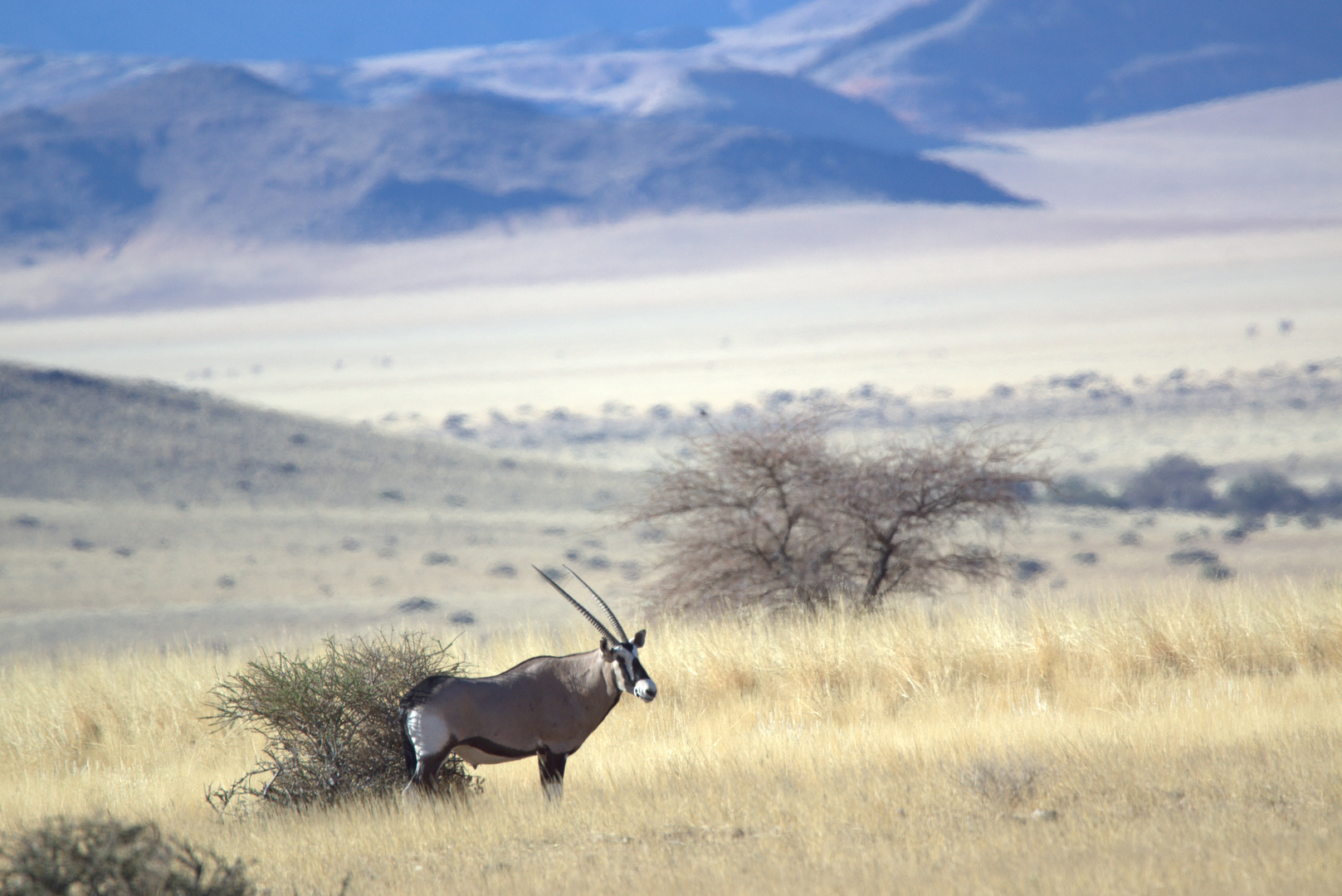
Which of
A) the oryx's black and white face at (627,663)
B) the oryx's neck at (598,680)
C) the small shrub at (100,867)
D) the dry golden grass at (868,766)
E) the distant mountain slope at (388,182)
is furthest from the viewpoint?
the distant mountain slope at (388,182)

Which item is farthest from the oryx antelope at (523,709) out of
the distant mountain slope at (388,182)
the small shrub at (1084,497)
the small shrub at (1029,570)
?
the distant mountain slope at (388,182)

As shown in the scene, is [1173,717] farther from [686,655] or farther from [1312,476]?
[1312,476]

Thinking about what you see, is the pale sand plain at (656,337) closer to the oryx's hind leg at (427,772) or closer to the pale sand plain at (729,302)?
the pale sand plain at (729,302)

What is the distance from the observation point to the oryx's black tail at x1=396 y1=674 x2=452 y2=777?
23.7ft

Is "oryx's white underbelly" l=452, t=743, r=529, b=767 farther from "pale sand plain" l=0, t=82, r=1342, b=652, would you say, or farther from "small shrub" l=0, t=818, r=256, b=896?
"pale sand plain" l=0, t=82, r=1342, b=652

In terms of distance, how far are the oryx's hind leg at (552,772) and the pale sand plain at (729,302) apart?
74.1 m

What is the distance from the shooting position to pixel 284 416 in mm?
55781

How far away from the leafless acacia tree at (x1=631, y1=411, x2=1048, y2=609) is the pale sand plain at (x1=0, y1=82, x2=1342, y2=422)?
2545 inches

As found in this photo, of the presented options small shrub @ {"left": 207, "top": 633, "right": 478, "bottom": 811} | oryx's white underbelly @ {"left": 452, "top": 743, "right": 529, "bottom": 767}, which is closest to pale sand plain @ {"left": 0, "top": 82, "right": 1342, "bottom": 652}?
oryx's white underbelly @ {"left": 452, "top": 743, "right": 529, "bottom": 767}

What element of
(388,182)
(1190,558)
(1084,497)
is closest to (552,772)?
(1190,558)

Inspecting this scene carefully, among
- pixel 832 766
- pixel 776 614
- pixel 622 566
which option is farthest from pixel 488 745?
pixel 622 566

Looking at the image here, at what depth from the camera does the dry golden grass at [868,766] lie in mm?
6309

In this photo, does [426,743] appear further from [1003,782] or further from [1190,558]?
[1190,558]

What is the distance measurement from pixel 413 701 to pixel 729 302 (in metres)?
133
